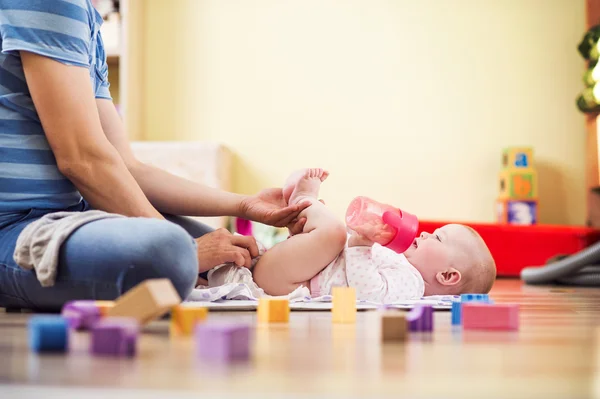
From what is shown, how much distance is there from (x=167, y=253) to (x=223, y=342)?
→ 0.41 m

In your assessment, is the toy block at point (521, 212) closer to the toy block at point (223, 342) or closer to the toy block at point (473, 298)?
the toy block at point (473, 298)

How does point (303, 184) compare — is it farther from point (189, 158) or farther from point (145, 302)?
point (189, 158)

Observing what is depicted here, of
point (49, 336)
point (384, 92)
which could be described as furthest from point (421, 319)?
point (384, 92)

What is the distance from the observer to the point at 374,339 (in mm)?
939

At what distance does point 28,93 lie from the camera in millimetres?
1282

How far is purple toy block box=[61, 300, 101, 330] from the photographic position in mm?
894

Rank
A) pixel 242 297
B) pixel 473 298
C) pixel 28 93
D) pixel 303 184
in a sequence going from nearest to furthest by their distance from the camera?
1. pixel 28 93
2. pixel 473 298
3. pixel 242 297
4. pixel 303 184

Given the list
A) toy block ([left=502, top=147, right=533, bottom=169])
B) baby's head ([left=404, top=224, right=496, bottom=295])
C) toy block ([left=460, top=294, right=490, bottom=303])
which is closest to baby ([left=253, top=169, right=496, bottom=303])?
baby's head ([left=404, top=224, right=496, bottom=295])

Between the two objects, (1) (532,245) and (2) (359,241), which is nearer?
(2) (359,241)

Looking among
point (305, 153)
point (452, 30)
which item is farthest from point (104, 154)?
point (452, 30)

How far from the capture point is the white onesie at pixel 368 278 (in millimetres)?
1624

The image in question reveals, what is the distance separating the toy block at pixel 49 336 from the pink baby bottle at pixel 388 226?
99 centimetres

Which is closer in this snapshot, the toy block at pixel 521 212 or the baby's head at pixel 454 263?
the baby's head at pixel 454 263

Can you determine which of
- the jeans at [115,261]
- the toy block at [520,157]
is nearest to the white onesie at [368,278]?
the jeans at [115,261]
